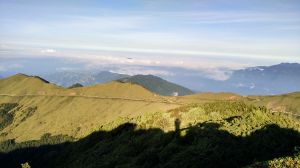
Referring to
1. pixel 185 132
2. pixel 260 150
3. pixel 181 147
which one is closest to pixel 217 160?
pixel 260 150

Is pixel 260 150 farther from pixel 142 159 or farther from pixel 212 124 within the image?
pixel 142 159

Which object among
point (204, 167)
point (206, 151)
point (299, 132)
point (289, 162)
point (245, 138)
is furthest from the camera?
point (299, 132)

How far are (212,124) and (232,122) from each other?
11392mm

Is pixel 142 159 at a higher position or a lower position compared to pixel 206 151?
lower

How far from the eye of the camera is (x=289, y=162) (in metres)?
70.7

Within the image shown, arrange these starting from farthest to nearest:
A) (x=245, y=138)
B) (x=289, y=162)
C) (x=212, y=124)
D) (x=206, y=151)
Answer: (x=212, y=124), (x=245, y=138), (x=206, y=151), (x=289, y=162)

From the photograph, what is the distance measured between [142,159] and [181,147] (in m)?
23.8

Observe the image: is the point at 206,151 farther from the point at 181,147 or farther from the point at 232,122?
the point at 232,122

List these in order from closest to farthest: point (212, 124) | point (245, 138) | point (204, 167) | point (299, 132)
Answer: point (204, 167) < point (245, 138) < point (299, 132) < point (212, 124)

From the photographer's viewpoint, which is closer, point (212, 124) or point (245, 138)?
point (245, 138)

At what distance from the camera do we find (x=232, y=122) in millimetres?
185125

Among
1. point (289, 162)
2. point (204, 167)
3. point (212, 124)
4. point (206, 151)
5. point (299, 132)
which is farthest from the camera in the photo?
point (212, 124)

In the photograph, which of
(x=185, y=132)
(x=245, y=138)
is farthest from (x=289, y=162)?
(x=185, y=132)

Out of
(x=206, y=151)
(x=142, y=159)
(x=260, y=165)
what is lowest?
(x=142, y=159)
